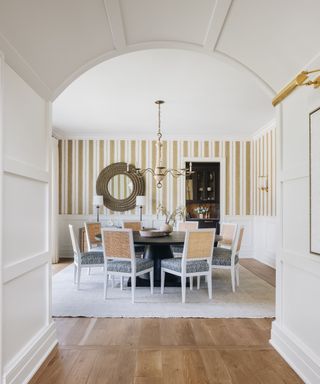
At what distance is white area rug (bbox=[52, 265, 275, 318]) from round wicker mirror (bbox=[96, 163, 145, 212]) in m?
2.43

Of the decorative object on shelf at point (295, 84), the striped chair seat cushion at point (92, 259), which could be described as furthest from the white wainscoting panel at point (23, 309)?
the decorative object on shelf at point (295, 84)

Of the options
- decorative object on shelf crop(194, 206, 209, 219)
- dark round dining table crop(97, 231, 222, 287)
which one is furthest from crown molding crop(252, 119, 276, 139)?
dark round dining table crop(97, 231, 222, 287)

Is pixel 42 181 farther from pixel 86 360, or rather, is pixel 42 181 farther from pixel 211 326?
pixel 211 326

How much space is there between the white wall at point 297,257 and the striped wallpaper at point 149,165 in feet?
14.8

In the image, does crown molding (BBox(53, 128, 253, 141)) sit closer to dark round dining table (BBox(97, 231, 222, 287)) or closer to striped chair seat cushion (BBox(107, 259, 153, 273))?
dark round dining table (BBox(97, 231, 222, 287))

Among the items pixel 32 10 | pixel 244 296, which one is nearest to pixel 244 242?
pixel 244 296

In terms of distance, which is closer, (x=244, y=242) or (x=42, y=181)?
(x=42, y=181)

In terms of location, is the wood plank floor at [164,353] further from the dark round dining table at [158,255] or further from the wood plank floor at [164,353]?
the dark round dining table at [158,255]

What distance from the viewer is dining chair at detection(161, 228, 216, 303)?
3.95 metres

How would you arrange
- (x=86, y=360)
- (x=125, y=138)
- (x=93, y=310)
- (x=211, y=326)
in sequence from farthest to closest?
(x=125, y=138)
(x=93, y=310)
(x=211, y=326)
(x=86, y=360)

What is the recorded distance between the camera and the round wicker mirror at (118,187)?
7.15 meters

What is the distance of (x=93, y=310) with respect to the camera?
365 centimetres

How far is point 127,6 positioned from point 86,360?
2.51 m

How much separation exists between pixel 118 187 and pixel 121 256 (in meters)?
3.31
